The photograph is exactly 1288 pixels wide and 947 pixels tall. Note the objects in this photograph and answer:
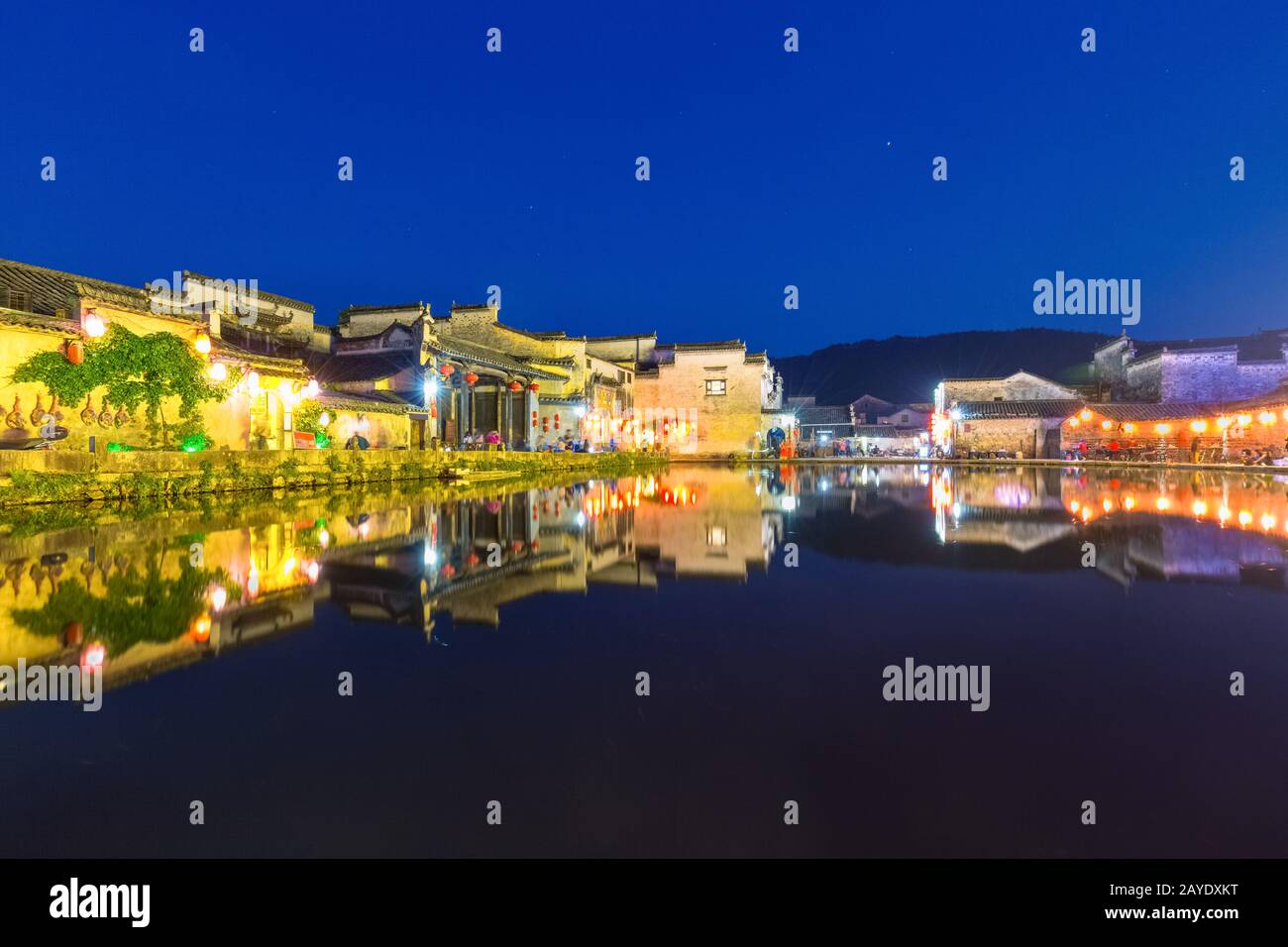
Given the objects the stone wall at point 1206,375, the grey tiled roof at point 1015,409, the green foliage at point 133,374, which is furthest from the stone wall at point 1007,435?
the green foliage at point 133,374

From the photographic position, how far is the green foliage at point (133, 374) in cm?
1571

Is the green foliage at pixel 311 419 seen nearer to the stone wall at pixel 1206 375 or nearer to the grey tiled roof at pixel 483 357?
the grey tiled roof at pixel 483 357

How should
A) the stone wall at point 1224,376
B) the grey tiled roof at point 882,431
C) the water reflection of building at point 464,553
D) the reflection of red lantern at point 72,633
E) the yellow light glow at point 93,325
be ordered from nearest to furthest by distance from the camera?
the reflection of red lantern at point 72,633 < the water reflection of building at point 464,553 < the yellow light glow at point 93,325 < the stone wall at point 1224,376 < the grey tiled roof at point 882,431

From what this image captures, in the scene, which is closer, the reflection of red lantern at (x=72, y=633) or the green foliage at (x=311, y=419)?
the reflection of red lantern at (x=72, y=633)

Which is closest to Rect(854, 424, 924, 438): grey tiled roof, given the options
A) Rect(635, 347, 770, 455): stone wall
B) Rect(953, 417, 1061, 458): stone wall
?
Rect(953, 417, 1061, 458): stone wall

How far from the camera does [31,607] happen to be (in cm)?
536

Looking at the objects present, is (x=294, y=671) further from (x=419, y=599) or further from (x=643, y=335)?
(x=643, y=335)

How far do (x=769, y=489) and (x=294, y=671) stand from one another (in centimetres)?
1769

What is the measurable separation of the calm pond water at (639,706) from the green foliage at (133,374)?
10.8m

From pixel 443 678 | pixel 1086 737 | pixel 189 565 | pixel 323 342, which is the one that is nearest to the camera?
pixel 1086 737

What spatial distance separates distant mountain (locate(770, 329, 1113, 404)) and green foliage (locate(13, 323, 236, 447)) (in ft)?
335

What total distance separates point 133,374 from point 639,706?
62.0ft

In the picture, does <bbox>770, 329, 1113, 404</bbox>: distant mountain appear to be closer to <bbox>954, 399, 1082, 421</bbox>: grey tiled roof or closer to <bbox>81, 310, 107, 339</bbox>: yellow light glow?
<bbox>954, 399, 1082, 421</bbox>: grey tiled roof
